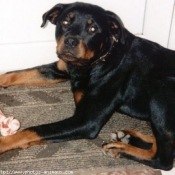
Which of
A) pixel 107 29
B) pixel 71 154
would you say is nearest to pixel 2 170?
pixel 71 154

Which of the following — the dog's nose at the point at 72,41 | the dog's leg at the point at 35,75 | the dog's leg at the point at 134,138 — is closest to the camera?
the dog's nose at the point at 72,41

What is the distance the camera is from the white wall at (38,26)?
2.49 m

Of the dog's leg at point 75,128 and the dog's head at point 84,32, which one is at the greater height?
the dog's head at point 84,32

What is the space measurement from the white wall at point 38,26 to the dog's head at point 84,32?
1.45 feet

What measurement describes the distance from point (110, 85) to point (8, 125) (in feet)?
2.22

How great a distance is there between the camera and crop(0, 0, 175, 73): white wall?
8.16 ft

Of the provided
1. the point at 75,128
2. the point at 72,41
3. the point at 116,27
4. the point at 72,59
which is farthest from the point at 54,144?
the point at 116,27

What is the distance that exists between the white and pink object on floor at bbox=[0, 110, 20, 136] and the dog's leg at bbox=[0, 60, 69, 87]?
346 millimetres

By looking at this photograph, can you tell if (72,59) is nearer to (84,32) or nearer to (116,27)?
(84,32)

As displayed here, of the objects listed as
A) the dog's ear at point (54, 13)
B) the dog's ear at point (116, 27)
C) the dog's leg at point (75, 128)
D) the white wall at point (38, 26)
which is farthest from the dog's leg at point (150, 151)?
the white wall at point (38, 26)

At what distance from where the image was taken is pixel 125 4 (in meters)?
2.58

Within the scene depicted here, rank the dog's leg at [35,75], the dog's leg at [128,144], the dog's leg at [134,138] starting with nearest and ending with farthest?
the dog's leg at [128,144], the dog's leg at [134,138], the dog's leg at [35,75]

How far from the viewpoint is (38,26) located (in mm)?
2588

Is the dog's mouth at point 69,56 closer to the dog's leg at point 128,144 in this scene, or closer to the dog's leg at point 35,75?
the dog's leg at point 35,75
